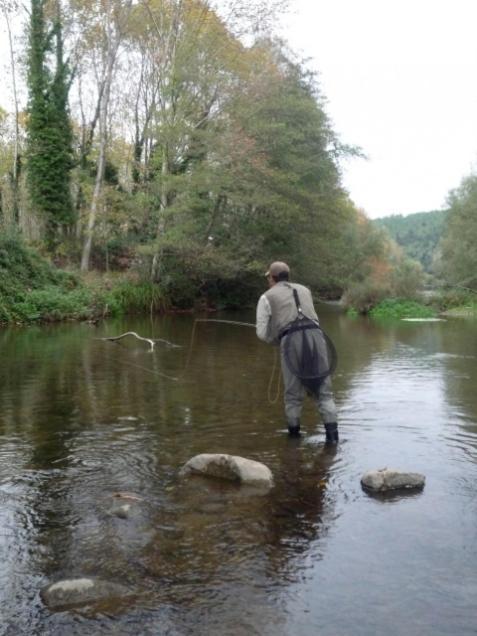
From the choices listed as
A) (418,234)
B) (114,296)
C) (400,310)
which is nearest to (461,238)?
(400,310)

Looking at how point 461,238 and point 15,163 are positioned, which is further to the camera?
point 461,238

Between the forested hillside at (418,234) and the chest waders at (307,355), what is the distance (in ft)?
470

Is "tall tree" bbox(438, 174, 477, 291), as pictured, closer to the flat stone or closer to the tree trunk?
the tree trunk

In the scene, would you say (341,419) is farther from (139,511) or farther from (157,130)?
(157,130)

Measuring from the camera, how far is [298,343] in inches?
270

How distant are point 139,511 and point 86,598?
1308 millimetres

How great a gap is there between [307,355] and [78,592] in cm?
379

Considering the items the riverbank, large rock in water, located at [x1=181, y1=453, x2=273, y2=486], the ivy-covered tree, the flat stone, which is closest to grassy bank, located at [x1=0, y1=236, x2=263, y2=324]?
the riverbank

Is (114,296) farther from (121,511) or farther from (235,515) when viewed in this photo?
(235,515)

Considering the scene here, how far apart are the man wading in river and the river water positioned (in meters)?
0.48

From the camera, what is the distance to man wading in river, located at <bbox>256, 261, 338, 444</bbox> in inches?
270

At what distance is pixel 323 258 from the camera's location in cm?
3791

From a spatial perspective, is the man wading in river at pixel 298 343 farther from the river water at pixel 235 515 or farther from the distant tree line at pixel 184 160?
the distant tree line at pixel 184 160

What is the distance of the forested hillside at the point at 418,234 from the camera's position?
15450 cm
